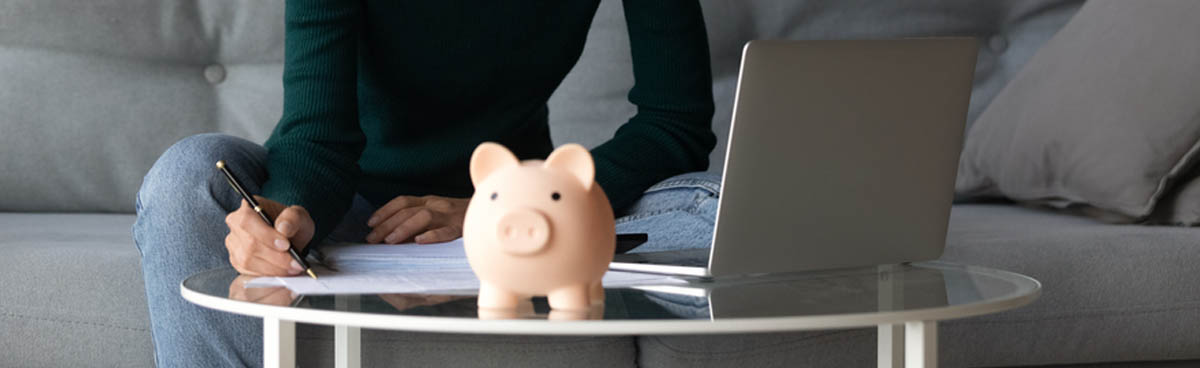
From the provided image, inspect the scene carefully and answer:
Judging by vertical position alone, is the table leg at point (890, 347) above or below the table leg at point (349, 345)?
above

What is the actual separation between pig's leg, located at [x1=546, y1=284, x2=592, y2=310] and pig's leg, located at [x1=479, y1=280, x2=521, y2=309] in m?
0.02

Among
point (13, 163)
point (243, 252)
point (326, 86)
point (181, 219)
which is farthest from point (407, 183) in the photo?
point (13, 163)

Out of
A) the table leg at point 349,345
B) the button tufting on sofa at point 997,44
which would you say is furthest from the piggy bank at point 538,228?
the button tufting on sofa at point 997,44

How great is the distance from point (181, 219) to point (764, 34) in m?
1.01

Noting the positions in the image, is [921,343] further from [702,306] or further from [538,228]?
[538,228]

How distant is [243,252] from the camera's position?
820mm

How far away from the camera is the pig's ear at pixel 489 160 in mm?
630

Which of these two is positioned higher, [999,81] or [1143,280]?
[999,81]

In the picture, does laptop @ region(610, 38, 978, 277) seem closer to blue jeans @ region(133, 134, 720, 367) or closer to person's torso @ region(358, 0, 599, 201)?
blue jeans @ region(133, 134, 720, 367)

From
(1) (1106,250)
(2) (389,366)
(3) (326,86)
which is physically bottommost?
(2) (389,366)

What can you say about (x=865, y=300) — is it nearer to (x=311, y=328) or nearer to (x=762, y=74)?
(x=762, y=74)

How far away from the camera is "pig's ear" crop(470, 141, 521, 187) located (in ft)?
2.07

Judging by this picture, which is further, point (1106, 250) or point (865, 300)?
point (1106, 250)

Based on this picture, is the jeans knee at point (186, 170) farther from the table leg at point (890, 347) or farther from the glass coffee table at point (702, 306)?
the table leg at point (890, 347)
